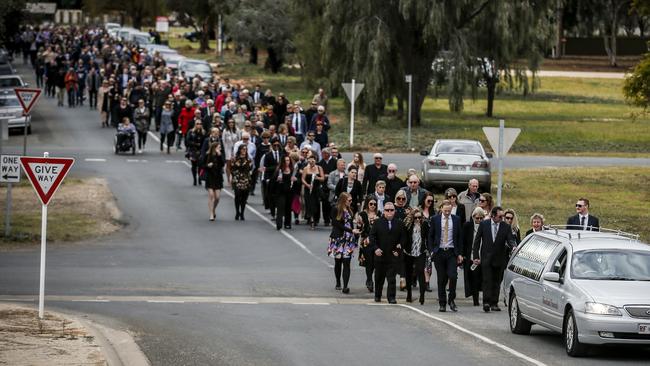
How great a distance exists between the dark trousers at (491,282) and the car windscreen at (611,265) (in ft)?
14.1

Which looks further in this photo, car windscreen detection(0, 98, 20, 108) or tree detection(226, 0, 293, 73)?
tree detection(226, 0, 293, 73)

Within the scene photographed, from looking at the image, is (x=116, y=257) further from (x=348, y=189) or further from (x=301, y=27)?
(x=301, y=27)

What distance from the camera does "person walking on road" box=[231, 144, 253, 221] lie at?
32.2 meters

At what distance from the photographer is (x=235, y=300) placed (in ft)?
75.3

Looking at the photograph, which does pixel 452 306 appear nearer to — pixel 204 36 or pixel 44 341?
pixel 44 341

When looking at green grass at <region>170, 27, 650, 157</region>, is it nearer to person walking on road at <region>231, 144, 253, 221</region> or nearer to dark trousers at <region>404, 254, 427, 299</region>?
person walking on road at <region>231, 144, 253, 221</region>

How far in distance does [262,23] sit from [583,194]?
46.3 m

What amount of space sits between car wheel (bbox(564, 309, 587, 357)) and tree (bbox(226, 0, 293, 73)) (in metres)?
66.7

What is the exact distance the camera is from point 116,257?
27484 mm

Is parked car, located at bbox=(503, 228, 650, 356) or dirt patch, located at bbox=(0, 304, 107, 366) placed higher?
parked car, located at bbox=(503, 228, 650, 356)

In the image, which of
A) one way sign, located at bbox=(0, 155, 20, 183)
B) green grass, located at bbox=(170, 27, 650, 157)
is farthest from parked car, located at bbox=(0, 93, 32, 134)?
one way sign, located at bbox=(0, 155, 20, 183)

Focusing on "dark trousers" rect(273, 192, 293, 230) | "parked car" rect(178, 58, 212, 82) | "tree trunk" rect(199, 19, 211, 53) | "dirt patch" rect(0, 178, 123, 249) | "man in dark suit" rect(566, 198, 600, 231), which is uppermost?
"tree trunk" rect(199, 19, 211, 53)

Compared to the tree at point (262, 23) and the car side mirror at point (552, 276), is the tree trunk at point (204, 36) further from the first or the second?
the car side mirror at point (552, 276)

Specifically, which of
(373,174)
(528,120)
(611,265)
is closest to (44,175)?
(611,265)
